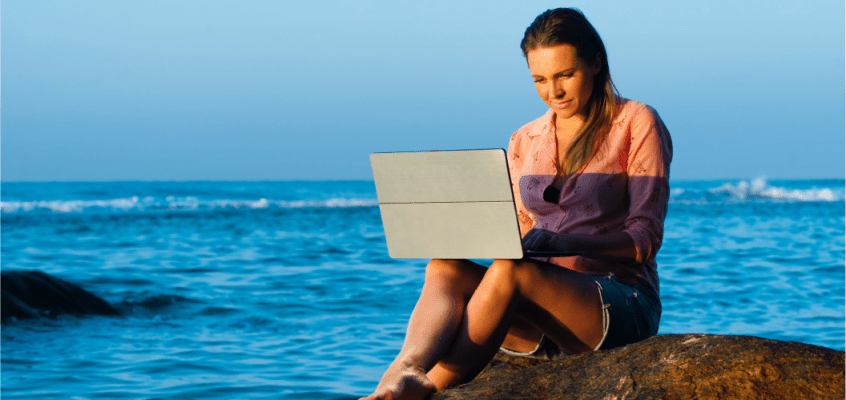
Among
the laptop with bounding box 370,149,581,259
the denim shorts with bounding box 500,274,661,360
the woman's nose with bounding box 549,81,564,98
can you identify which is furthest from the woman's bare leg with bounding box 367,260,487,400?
the woman's nose with bounding box 549,81,564,98

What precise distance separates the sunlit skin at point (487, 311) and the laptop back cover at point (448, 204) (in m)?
0.12

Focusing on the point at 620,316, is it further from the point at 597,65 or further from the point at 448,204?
the point at 597,65

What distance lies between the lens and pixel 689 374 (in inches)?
75.6

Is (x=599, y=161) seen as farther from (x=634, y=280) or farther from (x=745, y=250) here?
(x=745, y=250)

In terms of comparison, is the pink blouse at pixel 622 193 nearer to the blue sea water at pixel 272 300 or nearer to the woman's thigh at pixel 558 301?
the woman's thigh at pixel 558 301

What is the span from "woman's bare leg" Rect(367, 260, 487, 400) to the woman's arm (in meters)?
0.20

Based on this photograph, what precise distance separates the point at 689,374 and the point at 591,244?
521 millimetres

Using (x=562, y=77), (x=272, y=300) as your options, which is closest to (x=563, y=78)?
(x=562, y=77)

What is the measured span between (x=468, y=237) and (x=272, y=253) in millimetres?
7524

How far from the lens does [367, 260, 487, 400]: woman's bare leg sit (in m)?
2.04

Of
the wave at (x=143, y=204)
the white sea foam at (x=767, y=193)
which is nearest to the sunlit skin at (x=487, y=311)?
the wave at (x=143, y=204)

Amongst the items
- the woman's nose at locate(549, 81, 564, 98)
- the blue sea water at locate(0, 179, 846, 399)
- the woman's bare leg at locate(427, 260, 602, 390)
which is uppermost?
the woman's nose at locate(549, 81, 564, 98)

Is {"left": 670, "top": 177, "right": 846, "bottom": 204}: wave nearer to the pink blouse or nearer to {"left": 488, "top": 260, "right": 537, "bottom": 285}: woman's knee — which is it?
the pink blouse


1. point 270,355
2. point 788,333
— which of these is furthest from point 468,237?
point 788,333
